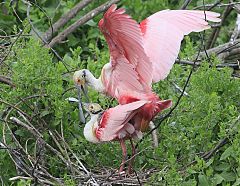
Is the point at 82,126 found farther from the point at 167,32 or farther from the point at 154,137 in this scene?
the point at 167,32

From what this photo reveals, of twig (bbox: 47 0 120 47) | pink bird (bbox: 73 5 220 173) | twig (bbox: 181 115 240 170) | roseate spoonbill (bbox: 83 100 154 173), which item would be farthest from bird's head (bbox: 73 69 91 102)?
twig (bbox: 47 0 120 47)

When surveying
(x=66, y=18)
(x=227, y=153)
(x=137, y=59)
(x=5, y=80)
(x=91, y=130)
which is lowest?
(x=66, y=18)

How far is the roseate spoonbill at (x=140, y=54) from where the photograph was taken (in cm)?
698

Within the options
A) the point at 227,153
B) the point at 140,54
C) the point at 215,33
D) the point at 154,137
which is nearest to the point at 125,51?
the point at 140,54

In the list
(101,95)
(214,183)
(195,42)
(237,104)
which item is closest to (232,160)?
(214,183)

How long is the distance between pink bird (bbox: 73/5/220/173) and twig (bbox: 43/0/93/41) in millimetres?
1696

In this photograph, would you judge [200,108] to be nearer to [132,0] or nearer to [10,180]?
[10,180]

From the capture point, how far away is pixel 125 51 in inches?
280

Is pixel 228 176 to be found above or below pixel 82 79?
below

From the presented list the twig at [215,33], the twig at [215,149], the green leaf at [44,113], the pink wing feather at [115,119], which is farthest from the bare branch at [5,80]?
the twig at [215,33]

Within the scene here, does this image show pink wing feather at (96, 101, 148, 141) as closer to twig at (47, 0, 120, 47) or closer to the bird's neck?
the bird's neck

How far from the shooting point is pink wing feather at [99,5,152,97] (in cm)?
692

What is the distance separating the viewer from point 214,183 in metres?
6.80

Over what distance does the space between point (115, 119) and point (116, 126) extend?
51 mm
